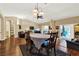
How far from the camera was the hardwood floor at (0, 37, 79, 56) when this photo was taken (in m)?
3.26

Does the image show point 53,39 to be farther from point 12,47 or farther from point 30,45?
point 12,47

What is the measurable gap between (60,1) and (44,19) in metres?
0.47

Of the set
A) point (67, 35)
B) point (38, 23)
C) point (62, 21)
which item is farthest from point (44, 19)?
point (67, 35)

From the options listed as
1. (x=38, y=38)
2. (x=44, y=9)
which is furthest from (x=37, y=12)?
(x=38, y=38)

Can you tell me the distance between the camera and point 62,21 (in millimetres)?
3318

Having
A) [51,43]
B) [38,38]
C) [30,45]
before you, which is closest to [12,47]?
[30,45]

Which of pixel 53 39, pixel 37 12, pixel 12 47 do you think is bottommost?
pixel 12 47

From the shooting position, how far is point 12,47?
10.9 ft

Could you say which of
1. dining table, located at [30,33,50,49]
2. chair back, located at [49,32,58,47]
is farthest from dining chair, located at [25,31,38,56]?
chair back, located at [49,32,58,47]

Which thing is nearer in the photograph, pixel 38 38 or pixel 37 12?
pixel 37 12

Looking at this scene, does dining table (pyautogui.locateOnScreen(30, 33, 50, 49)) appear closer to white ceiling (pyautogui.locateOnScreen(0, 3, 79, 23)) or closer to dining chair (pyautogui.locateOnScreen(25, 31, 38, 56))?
dining chair (pyautogui.locateOnScreen(25, 31, 38, 56))

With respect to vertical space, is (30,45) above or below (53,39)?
below

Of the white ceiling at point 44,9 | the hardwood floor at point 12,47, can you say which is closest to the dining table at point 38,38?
the hardwood floor at point 12,47

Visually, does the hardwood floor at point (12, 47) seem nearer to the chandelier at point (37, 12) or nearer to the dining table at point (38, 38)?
the dining table at point (38, 38)
